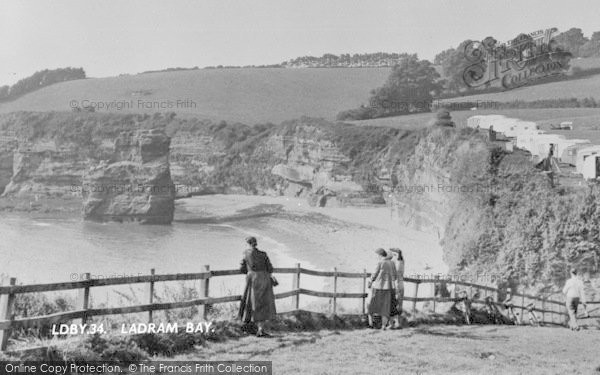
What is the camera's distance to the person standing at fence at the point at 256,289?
1327 centimetres

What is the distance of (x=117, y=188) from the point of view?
72562 millimetres

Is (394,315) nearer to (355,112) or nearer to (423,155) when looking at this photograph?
(423,155)

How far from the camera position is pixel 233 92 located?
121 metres

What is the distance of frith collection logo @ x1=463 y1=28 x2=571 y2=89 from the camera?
8200 centimetres

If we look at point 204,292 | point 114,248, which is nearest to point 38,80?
point 114,248

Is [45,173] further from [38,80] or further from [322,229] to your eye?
[322,229]

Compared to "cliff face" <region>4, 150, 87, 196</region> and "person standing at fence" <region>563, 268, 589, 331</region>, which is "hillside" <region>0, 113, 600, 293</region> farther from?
"person standing at fence" <region>563, 268, 589, 331</region>

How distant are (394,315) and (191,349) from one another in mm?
5886

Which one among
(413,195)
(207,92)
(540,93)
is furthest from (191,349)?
(207,92)

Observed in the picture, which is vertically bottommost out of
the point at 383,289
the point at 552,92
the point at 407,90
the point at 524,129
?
the point at 383,289

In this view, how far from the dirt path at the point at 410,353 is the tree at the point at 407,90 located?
76103mm

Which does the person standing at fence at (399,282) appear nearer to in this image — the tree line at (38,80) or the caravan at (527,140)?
the caravan at (527,140)

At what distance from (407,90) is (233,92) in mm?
36245

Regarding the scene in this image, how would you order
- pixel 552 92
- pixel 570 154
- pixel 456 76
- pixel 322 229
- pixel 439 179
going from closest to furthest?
1. pixel 570 154
2. pixel 439 179
3. pixel 322 229
4. pixel 552 92
5. pixel 456 76
